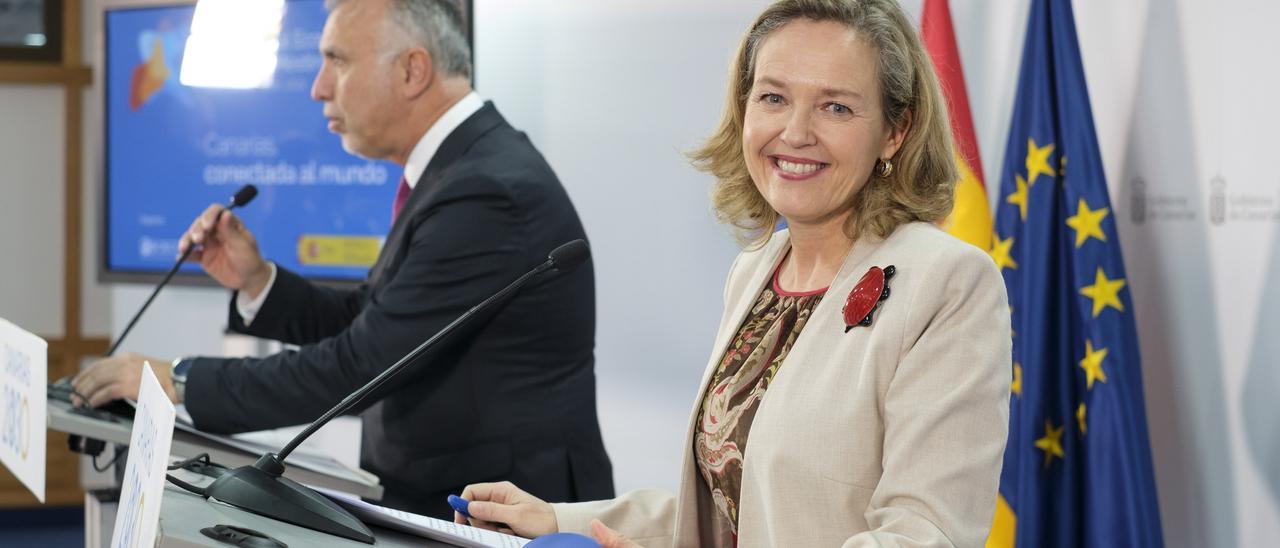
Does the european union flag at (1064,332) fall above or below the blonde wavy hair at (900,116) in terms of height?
below

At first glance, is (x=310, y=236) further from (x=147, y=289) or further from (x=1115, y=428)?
(x=1115, y=428)

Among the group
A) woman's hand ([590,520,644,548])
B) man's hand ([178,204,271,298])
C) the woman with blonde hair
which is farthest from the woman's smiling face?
man's hand ([178,204,271,298])

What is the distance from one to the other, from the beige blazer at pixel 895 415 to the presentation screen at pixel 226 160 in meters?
2.71

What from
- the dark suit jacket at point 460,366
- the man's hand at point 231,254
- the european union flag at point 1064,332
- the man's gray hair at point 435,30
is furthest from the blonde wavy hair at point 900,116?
the man's hand at point 231,254

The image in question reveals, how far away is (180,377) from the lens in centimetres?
237

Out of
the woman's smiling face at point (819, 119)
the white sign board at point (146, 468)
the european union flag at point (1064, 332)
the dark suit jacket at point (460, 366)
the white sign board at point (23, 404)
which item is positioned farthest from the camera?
the european union flag at point (1064, 332)

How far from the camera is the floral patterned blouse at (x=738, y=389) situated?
1.49m

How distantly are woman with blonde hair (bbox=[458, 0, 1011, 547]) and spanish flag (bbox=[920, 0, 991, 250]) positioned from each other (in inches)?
38.7

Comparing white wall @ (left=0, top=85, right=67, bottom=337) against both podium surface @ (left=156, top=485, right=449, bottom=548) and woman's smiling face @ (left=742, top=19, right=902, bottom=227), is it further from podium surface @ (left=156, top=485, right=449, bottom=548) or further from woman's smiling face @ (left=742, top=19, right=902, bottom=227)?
woman's smiling face @ (left=742, top=19, right=902, bottom=227)

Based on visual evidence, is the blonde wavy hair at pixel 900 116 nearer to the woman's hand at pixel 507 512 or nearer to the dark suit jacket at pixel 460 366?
the woman's hand at pixel 507 512

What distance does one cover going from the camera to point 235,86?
4238 millimetres

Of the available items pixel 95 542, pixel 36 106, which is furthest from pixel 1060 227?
pixel 36 106

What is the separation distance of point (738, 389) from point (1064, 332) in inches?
47.3

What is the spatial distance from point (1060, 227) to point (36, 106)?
189 inches
